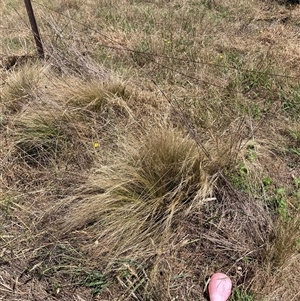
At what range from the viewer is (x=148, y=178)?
2.03m

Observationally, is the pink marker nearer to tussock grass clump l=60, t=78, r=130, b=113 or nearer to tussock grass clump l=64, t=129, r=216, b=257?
tussock grass clump l=64, t=129, r=216, b=257

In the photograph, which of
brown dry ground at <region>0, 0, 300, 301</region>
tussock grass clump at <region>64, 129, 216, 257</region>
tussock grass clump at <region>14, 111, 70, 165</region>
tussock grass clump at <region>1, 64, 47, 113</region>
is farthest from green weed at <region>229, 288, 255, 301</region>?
tussock grass clump at <region>1, 64, 47, 113</region>

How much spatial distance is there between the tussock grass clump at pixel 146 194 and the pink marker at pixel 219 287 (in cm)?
32

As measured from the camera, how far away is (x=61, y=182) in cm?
227

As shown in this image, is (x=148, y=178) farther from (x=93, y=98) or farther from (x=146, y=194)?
(x=93, y=98)

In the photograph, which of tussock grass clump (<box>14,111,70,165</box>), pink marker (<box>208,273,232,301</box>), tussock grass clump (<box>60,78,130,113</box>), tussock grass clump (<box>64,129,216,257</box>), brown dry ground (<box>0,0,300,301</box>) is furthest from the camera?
tussock grass clump (<box>60,78,130,113</box>)

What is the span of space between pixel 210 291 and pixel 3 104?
2.23m

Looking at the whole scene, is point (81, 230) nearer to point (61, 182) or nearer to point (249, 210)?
point (61, 182)

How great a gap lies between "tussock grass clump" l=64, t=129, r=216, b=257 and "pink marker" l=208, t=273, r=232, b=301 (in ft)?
1.05

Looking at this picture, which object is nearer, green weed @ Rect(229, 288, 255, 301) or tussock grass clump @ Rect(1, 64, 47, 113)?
green weed @ Rect(229, 288, 255, 301)

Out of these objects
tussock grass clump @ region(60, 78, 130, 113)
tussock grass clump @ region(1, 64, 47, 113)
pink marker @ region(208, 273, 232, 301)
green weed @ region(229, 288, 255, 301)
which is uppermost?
tussock grass clump @ region(1, 64, 47, 113)

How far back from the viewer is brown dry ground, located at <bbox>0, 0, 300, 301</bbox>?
175 cm

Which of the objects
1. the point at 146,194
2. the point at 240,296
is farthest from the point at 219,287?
the point at 146,194

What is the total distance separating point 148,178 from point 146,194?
0.10m
